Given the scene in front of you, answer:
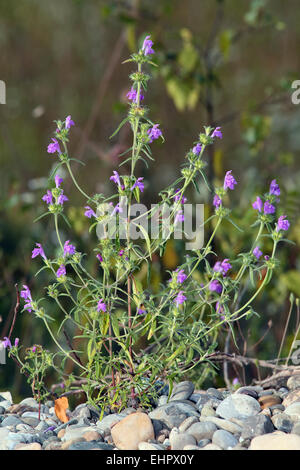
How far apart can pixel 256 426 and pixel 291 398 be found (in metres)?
0.22

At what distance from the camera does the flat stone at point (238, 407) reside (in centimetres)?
154

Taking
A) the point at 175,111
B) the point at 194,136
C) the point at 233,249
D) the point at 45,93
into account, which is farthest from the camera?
the point at 45,93

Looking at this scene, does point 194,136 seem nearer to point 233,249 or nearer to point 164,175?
point 164,175

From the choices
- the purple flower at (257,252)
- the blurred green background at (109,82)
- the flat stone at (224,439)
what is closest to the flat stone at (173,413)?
the flat stone at (224,439)

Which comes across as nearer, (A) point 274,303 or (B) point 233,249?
(B) point 233,249

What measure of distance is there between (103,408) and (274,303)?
1.41 m

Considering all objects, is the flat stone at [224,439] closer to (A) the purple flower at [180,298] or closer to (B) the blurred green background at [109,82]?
(A) the purple flower at [180,298]

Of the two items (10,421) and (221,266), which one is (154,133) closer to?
(221,266)

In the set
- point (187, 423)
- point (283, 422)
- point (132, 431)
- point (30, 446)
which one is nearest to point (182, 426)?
point (187, 423)

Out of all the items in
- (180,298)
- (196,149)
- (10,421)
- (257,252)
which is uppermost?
(196,149)

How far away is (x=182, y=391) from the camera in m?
1.66

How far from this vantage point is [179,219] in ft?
4.87

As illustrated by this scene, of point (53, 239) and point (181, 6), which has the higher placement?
point (181, 6)
